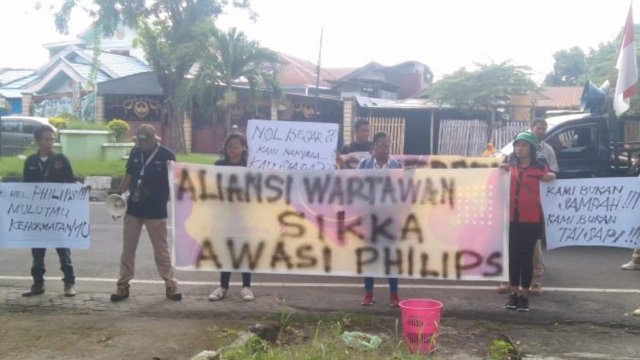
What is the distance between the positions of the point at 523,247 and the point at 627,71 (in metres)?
3.64

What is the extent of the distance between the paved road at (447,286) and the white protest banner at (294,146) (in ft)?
4.39

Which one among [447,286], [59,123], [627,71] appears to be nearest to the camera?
[447,286]

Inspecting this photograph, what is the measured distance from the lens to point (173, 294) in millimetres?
6215

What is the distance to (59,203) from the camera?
251 inches

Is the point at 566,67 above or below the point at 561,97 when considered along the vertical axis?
above

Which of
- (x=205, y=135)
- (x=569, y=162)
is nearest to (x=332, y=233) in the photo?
(x=569, y=162)

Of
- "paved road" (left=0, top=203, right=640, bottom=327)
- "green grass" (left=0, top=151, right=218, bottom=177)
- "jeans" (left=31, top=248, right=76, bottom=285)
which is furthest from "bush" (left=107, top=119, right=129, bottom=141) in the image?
"jeans" (left=31, top=248, right=76, bottom=285)

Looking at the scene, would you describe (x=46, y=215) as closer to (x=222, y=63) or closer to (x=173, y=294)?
(x=173, y=294)

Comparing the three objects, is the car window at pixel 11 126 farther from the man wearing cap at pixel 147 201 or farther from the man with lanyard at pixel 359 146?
the man wearing cap at pixel 147 201

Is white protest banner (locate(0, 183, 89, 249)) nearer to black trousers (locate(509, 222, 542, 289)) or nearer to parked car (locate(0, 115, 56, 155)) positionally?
black trousers (locate(509, 222, 542, 289))

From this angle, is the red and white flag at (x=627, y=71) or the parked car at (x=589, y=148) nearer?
the red and white flag at (x=627, y=71)

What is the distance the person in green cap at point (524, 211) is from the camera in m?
5.70

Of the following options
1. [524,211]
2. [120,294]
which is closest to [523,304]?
[524,211]

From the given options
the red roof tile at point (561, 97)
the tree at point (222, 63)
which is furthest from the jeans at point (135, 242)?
the red roof tile at point (561, 97)
